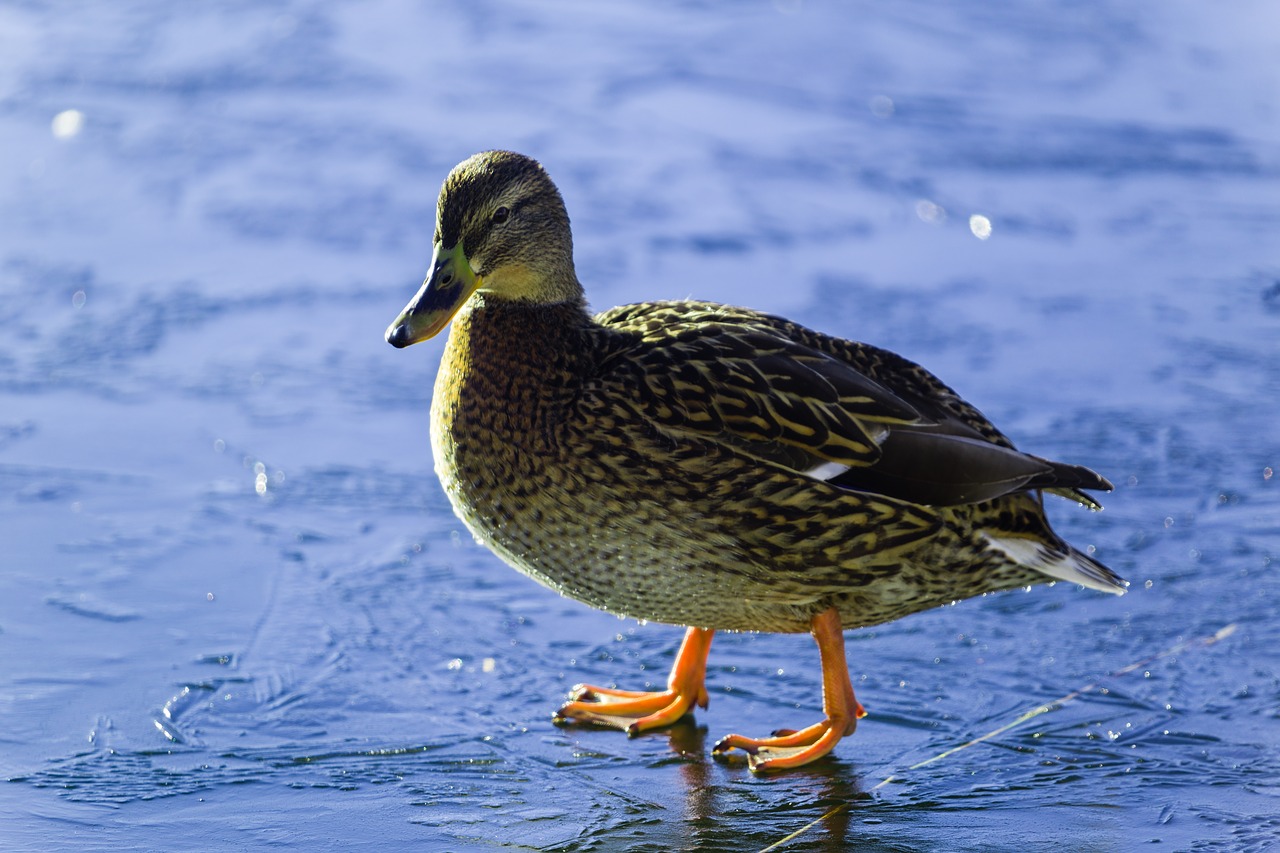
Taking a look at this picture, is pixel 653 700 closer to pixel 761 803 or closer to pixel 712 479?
pixel 761 803

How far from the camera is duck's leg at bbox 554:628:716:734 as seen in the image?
381cm

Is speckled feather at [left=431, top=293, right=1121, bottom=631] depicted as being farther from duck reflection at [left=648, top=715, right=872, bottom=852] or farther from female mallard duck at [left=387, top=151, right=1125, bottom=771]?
duck reflection at [left=648, top=715, right=872, bottom=852]

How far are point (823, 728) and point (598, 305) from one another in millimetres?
2725

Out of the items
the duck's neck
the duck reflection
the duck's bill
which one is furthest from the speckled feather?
the duck reflection

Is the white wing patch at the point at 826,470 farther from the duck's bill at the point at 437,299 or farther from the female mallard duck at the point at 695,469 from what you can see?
the duck's bill at the point at 437,299

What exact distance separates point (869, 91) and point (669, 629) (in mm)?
5172

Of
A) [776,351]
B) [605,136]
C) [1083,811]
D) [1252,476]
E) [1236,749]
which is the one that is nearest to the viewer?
[1083,811]

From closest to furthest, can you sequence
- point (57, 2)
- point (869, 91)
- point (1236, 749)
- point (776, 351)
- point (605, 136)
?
point (1236, 749) < point (776, 351) < point (605, 136) < point (869, 91) < point (57, 2)

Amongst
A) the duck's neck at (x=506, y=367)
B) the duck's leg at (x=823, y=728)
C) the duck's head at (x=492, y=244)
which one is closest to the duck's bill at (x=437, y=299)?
the duck's head at (x=492, y=244)

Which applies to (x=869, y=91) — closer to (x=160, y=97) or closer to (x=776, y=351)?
(x=160, y=97)

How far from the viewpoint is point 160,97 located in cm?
845

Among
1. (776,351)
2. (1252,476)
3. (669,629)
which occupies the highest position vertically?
(776,351)

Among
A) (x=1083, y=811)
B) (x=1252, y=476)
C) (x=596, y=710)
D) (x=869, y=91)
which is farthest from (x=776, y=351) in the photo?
(x=869, y=91)

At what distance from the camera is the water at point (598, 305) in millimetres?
3420
